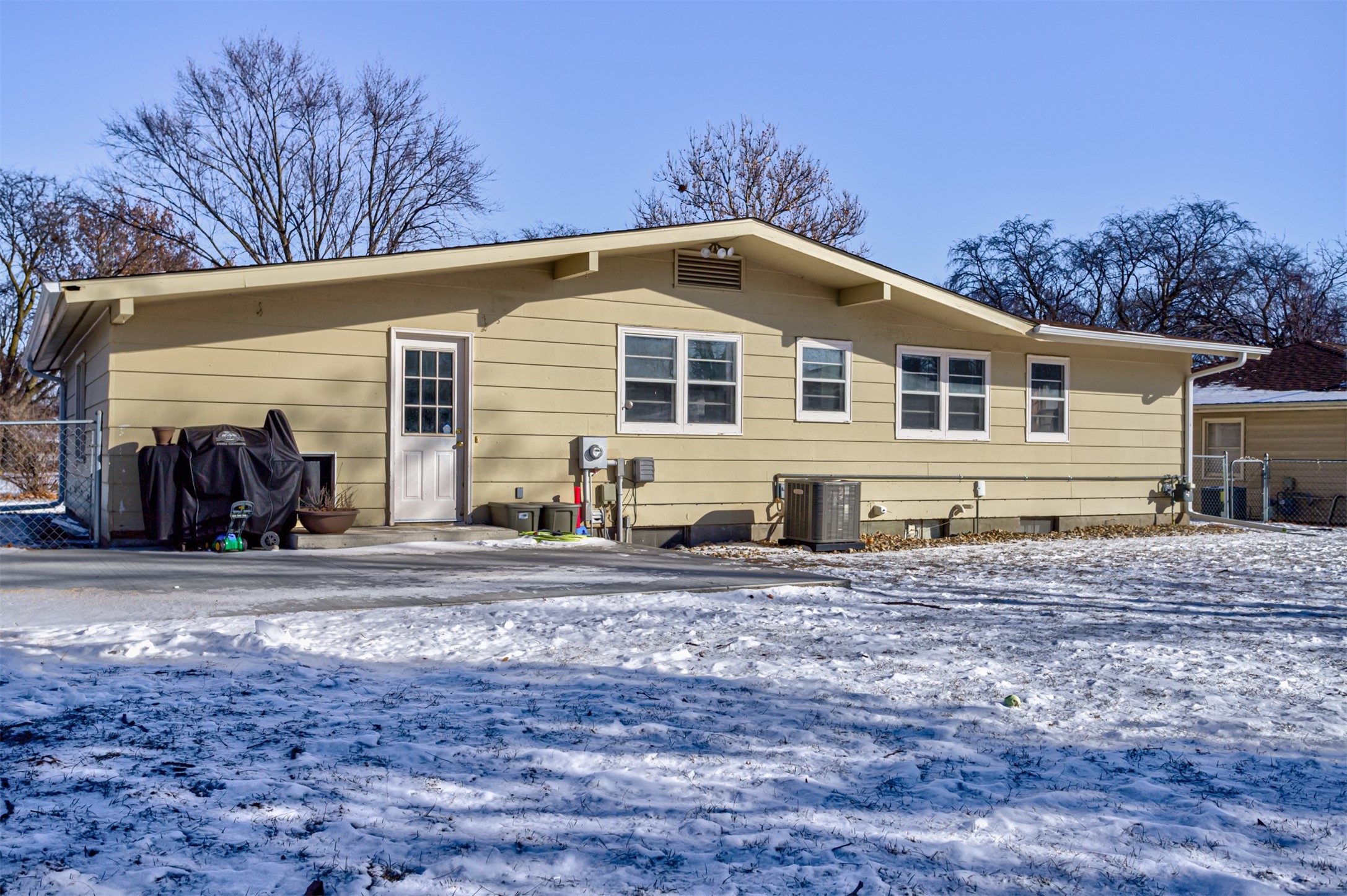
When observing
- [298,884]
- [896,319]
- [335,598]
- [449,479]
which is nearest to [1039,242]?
[896,319]

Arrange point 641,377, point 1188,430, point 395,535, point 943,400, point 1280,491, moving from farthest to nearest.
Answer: point 1280,491, point 1188,430, point 943,400, point 641,377, point 395,535

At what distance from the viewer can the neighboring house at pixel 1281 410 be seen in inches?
762

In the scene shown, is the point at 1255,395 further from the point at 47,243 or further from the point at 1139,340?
the point at 47,243

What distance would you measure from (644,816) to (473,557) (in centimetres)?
587

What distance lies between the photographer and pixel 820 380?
12.4m

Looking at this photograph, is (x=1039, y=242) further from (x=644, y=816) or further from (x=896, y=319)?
(x=644, y=816)

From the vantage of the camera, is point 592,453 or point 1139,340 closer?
point 592,453

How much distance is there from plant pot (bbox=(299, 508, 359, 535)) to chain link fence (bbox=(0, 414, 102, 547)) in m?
1.81

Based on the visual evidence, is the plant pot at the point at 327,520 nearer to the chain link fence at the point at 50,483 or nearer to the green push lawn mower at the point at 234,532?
the green push lawn mower at the point at 234,532

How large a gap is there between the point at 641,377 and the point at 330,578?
4886 millimetres

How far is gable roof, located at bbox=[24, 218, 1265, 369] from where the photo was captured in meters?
8.74

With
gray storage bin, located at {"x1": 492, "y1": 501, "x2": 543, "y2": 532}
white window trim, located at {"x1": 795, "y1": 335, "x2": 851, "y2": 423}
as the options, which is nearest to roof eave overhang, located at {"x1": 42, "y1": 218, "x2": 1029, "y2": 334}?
white window trim, located at {"x1": 795, "y1": 335, "x2": 851, "y2": 423}

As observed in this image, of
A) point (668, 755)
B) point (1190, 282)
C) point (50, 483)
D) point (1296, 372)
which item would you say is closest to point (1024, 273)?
point (1190, 282)

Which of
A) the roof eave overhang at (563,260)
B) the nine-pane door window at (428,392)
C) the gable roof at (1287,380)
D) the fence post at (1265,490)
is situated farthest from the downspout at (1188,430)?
the nine-pane door window at (428,392)
